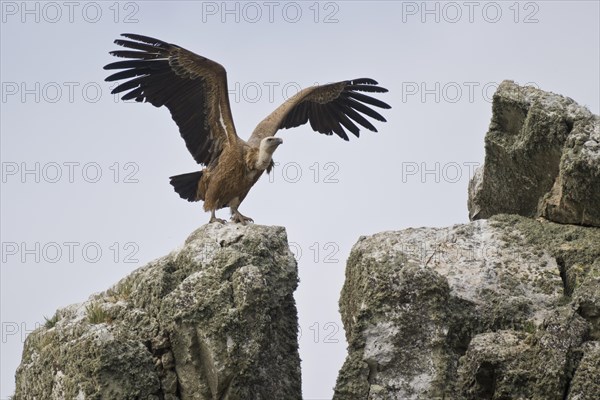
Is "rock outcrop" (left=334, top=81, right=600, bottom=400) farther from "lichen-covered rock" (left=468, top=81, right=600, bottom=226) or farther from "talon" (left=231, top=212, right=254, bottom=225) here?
"talon" (left=231, top=212, right=254, bottom=225)

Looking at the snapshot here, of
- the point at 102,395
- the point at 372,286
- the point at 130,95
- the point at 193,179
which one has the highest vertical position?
the point at 130,95

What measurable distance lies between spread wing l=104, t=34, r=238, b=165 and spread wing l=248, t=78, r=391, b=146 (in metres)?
2.05

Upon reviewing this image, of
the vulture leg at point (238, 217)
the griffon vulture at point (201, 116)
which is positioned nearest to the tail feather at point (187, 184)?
the griffon vulture at point (201, 116)

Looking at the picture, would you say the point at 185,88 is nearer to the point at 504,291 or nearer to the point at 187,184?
the point at 187,184

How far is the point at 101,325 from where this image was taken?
9.57 metres

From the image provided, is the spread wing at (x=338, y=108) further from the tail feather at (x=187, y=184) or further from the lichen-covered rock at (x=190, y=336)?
the lichen-covered rock at (x=190, y=336)

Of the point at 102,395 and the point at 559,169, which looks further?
the point at 559,169

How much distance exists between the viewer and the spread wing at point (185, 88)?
44.0ft

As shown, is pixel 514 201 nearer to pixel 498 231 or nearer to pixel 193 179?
pixel 498 231

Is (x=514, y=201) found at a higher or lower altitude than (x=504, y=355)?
higher

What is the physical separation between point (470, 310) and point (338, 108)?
6692 millimetres

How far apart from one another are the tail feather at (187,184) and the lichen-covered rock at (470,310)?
4.02 metres

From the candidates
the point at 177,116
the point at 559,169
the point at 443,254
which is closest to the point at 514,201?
the point at 559,169

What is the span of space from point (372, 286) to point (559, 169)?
8.14 feet
